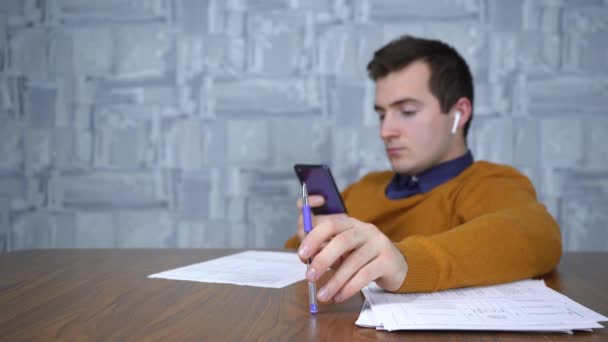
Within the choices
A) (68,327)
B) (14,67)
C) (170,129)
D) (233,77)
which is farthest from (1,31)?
(68,327)

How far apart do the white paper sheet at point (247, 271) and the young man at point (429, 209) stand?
0.10 metres

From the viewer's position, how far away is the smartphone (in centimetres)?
98

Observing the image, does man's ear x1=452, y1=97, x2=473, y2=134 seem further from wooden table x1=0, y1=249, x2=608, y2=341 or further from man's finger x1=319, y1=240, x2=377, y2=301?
man's finger x1=319, y1=240, x2=377, y2=301

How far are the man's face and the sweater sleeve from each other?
0.38 metres

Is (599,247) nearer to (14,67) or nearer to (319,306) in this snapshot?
(319,306)

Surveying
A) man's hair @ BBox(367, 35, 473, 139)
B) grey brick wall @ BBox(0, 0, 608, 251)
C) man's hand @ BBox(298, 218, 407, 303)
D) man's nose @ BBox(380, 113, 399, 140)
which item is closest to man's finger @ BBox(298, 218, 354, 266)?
man's hand @ BBox(298, 218, 407, 303)

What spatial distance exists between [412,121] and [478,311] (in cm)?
81

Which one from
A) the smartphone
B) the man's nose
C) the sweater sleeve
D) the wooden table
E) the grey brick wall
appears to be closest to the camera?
the wooden table

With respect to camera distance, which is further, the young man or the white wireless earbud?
the white wireless earbud

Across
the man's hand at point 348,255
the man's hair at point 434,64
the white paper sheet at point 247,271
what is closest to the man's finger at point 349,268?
the man's hand at point 348,255

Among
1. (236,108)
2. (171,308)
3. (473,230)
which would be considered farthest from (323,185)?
(236,108)

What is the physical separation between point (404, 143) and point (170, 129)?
1.10m

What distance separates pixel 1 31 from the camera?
2148mm

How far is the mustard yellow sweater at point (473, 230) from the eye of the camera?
71 centimetres
